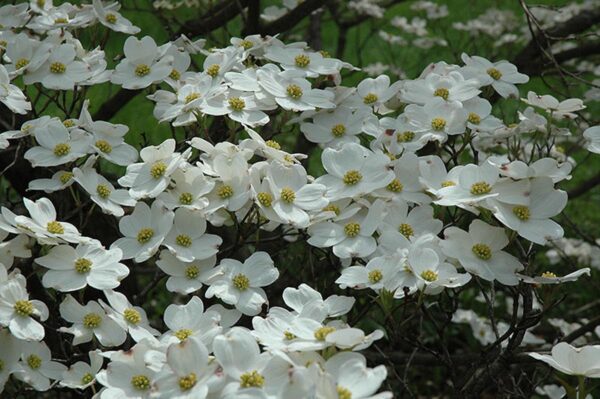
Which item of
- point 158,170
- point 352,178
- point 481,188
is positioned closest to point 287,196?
point 352,178

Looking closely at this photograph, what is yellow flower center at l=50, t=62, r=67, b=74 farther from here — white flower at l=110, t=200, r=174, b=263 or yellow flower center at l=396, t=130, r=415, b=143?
yellow flower center at l=396, t=130, r=415, b=143

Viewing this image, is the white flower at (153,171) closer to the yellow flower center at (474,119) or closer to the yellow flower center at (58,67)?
the yellow flower center at (58,67)

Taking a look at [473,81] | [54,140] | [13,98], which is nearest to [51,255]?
[54,140]

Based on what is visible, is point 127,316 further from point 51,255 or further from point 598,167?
point 598,167

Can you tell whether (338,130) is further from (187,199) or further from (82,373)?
(82,373)

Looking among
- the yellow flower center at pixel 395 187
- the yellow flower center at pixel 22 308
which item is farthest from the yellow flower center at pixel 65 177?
the yellow flower center at pixel 395 187
